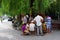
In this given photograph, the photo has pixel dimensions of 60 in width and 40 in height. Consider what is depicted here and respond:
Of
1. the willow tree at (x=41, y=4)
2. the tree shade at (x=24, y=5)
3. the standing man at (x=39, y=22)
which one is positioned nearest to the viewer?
the standing man at (x=39, y=22)

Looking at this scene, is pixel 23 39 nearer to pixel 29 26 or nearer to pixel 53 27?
pixel 29 26

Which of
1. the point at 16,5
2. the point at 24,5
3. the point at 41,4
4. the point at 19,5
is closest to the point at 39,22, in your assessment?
the point at 41,4

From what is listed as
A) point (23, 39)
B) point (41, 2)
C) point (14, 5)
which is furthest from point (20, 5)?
point (23, 39)

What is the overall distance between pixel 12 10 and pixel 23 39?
5.24 m

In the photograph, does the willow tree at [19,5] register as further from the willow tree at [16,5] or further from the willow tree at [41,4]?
the willow tree at [41,4]

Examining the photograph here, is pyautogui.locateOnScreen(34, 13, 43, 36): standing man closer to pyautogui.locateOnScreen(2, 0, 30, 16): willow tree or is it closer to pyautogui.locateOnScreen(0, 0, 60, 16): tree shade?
pyautogui.locateOnScreen(0, 0, 60, 16): tree shade

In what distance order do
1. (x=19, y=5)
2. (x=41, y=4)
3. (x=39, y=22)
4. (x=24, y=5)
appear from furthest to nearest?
1. (x=19, y=5)
2. (x=24, y=5)
3. (x=41, y=4)
4. (x=39, y=22)

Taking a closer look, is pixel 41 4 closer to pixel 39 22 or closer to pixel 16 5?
pixel 39 22

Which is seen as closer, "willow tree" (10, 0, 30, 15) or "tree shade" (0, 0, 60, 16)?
"tree shade" (0, 0, 60, 16)

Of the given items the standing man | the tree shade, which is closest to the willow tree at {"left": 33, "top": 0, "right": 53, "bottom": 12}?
the tree shade

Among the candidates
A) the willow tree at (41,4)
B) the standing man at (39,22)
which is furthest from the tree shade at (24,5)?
the standing man at (39,22)

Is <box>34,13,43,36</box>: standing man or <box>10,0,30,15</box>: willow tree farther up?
<box>10,0,30,15</box>: willow tree

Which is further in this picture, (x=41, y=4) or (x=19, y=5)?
(x=19, y=5)

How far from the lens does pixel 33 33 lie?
1808 centimetres
